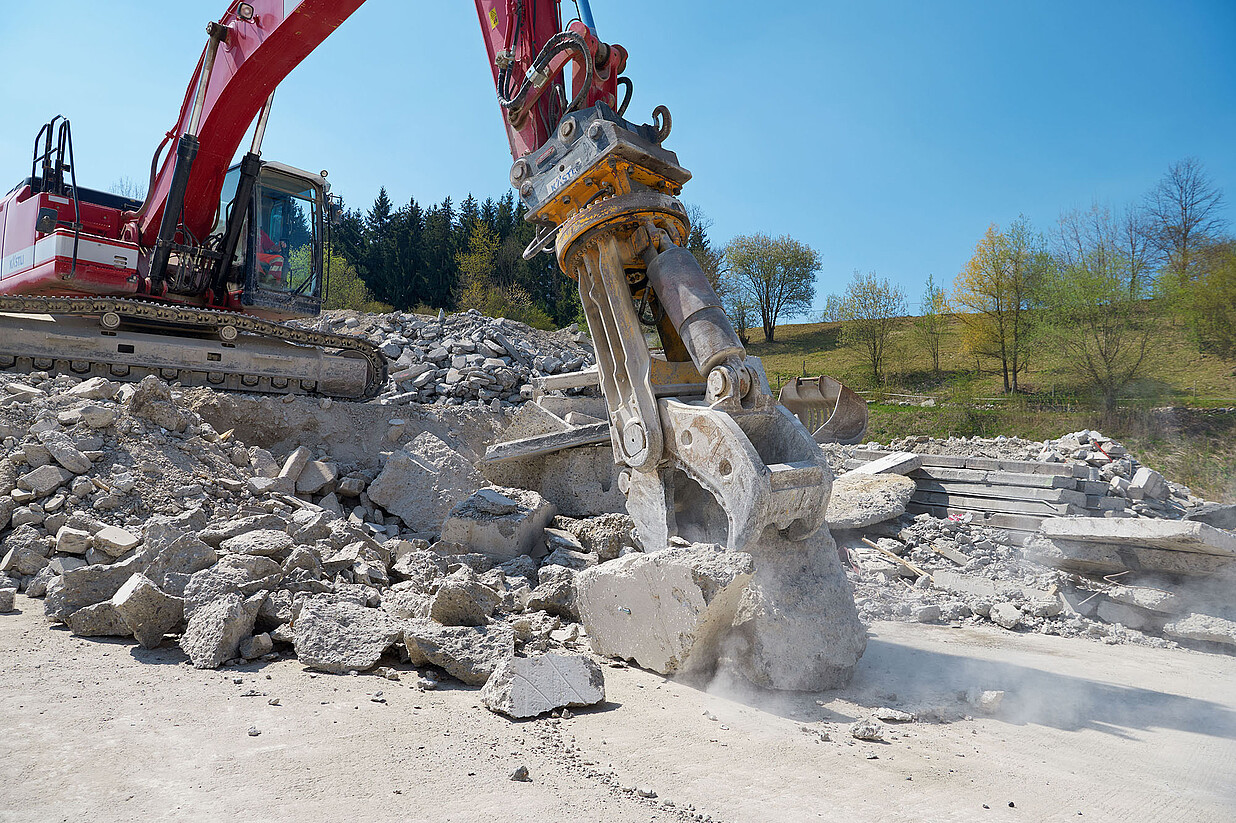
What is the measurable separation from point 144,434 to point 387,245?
31170 mm

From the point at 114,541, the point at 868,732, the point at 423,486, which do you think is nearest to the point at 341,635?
the point at 114,541

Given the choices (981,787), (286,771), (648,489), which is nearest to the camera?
(286,771)

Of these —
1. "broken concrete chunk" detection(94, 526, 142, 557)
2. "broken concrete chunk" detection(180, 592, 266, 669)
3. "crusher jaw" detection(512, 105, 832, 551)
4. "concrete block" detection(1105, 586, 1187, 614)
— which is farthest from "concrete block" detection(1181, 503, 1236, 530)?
"broken concrete chunk" detection(94, 526, 142, 557)

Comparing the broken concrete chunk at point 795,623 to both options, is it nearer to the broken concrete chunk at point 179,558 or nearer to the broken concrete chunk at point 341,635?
the broken concrete chunk at point 341,635

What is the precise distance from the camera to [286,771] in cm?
232

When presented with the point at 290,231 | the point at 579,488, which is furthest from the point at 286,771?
the point at 290,231

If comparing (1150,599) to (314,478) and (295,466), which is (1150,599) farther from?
(295,466)

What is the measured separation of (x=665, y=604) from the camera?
3.39 meters

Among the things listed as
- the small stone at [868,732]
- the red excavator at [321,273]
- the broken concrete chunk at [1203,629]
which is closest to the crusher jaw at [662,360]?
the red excavator at [321,273]

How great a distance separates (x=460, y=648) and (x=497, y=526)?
2.09 metres

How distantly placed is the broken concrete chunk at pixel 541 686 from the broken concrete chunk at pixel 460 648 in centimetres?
16

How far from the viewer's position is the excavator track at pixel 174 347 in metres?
7.34

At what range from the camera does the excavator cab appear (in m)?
8.55

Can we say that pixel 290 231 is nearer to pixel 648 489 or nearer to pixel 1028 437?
pixel 648 489
